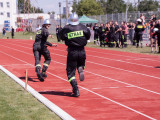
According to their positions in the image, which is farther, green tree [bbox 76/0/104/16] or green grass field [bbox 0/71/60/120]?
green tree [bbox 76/0/104/16]

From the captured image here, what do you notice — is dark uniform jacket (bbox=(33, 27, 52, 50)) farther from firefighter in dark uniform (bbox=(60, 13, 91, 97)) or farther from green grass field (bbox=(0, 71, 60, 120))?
firefighter in dark uniform (bbox=(60, 13, 91, 97))

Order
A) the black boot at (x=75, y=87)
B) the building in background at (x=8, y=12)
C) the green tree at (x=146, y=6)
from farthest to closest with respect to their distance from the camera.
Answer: the building in background at (x=8, y=12)
the green tree at (x=146, y=6)
the black boot at (x=75, y=87)

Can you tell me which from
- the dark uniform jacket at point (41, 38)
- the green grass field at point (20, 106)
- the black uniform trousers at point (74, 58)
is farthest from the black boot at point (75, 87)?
the dark uniform jacket at point (41, 38)

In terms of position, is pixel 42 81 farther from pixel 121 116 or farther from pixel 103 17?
pixel 103 17

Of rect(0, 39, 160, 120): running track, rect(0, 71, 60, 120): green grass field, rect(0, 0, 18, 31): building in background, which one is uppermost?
rect(0, 0, 18, 31): building in background

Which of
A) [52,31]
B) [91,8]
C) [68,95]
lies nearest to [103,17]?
[52,31]

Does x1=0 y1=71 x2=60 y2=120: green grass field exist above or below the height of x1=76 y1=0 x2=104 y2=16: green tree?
below

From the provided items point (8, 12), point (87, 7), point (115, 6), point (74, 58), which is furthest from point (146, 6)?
point (74, 58)

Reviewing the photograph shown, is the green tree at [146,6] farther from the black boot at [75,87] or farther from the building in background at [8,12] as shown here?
the black boot at [75,87]

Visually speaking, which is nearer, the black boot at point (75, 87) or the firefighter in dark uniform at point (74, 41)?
the firefighter in dark uniform at point (74, 41)

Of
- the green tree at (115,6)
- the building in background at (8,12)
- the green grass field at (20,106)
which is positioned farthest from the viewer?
the green tree at (115,6)

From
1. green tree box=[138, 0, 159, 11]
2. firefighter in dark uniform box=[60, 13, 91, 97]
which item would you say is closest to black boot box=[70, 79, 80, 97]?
firefighter in dark uniform box=[60, 13, 91, 97]

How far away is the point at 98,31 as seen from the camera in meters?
31.7

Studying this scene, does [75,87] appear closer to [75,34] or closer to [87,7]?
[75,34]
